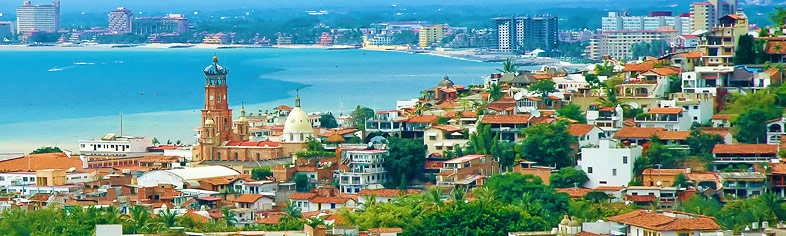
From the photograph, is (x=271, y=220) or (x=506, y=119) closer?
(x=271, y=220)

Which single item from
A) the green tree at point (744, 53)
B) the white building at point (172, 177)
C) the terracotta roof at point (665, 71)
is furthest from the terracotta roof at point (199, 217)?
the green tree at point (744, 53)

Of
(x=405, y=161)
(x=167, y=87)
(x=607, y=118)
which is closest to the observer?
(x=405, y=161)

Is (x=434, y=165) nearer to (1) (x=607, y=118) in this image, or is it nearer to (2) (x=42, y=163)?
(1) (x=607, y=118)

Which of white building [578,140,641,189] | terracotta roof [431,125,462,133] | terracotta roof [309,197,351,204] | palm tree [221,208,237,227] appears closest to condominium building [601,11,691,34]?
terracotta roof [431,125,462,133]

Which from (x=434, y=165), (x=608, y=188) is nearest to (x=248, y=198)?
(x=434, y=165)

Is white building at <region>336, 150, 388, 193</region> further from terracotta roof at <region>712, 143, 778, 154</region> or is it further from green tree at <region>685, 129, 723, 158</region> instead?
terracotta roof at <region>712, 143, 778, 154</region>

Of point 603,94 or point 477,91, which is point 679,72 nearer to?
point 603,94
